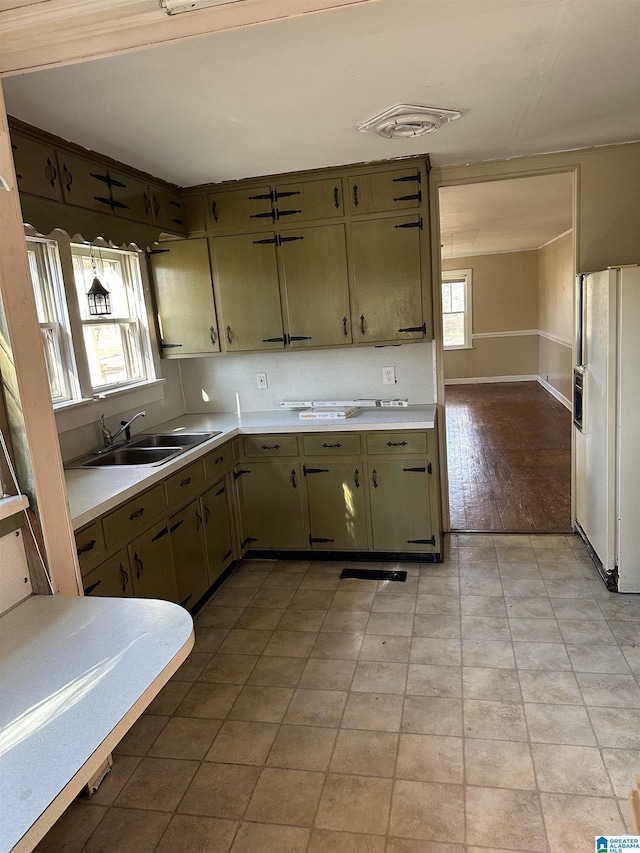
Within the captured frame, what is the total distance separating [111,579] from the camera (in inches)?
92.2


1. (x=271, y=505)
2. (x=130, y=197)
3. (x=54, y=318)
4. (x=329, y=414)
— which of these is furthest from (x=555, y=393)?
(x=54, y=318)

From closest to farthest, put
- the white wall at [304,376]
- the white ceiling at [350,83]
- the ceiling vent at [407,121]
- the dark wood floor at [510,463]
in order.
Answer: the white ceiling at [350,83] < the ceiling vent at [407,121] < the white wall at [304,376] < the dark wood floor at [510,463]

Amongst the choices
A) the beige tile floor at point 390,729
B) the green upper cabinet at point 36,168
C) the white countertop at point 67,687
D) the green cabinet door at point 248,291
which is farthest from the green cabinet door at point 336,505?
the white countertop at point 67,687

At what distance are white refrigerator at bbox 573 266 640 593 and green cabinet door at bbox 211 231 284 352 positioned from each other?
1.84 m

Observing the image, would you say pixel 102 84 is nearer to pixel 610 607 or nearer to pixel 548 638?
pixel 548 638

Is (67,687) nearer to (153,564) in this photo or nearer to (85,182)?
(153,564)

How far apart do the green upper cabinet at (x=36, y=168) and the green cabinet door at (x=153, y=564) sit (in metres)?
1.50

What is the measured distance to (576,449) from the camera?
3729 mm

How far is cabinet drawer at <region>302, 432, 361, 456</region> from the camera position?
347 centimetres

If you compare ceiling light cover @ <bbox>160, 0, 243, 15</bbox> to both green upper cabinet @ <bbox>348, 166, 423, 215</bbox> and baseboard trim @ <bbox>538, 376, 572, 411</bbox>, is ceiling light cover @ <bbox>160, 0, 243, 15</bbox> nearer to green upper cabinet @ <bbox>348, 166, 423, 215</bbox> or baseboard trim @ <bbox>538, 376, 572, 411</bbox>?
green upper cabinet @ <bbox>348, 166, 423, 215</bbox>

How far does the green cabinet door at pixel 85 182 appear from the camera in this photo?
2.53 metres

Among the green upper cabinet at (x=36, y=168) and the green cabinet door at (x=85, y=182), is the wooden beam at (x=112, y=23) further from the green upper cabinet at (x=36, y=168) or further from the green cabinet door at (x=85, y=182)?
the green cabinet door at (x=85, y=182)

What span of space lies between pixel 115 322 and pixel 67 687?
8.81ft

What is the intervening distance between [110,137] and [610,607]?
324 cm
